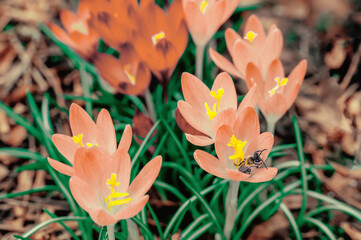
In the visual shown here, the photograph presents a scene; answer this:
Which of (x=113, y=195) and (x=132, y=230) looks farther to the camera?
(x=132, y=230)

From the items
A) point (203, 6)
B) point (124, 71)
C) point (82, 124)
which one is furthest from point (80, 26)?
point (82, 124)

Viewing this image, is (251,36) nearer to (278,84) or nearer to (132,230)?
(278,84)

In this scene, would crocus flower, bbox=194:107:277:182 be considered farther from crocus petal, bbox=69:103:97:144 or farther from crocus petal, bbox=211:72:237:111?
crocus petal, bbox=69:103:97:144

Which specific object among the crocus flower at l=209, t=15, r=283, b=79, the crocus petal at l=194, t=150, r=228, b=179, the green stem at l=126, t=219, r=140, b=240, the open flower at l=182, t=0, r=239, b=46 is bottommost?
the green stem at l=126, t=219, r=140, b=240

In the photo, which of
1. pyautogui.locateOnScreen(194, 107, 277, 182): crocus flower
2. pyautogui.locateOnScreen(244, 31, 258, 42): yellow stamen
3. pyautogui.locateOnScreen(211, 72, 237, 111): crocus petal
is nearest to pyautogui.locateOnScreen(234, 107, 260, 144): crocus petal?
pyautogui.locateOnScreen(194, 107, 277, 182): crocus flower

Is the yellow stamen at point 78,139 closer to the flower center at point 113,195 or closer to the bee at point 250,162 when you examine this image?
the flower center at point 113,195

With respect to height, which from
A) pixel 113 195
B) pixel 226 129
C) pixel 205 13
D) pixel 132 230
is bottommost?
pixel 132 230
